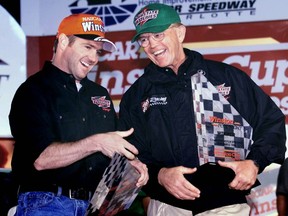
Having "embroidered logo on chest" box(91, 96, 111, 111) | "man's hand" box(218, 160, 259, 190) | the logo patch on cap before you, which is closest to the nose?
the logo patch on cap

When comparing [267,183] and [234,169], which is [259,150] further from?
[267,183]

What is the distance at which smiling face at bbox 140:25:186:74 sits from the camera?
11.8ft

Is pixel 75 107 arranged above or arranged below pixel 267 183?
above

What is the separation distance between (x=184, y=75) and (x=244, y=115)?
0.40 m

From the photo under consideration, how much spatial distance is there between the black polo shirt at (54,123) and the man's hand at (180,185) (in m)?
0.39

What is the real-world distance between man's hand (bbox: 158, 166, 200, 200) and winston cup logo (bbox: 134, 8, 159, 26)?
2.81 ft

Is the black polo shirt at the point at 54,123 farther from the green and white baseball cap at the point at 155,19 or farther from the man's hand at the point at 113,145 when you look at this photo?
the green and white baseball cap at the point at 155,19

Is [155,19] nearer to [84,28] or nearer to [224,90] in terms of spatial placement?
[84,28]

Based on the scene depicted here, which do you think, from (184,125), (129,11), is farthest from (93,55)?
(129,11)

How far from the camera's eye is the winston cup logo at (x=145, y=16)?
3580 mm

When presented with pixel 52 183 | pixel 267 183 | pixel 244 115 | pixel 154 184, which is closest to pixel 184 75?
pixel 244 115

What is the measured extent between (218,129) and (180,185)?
40 cm

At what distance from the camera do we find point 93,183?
342cm

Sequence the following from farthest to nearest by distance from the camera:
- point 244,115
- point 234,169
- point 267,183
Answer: point 267,183, point 244,115, point 234,169
